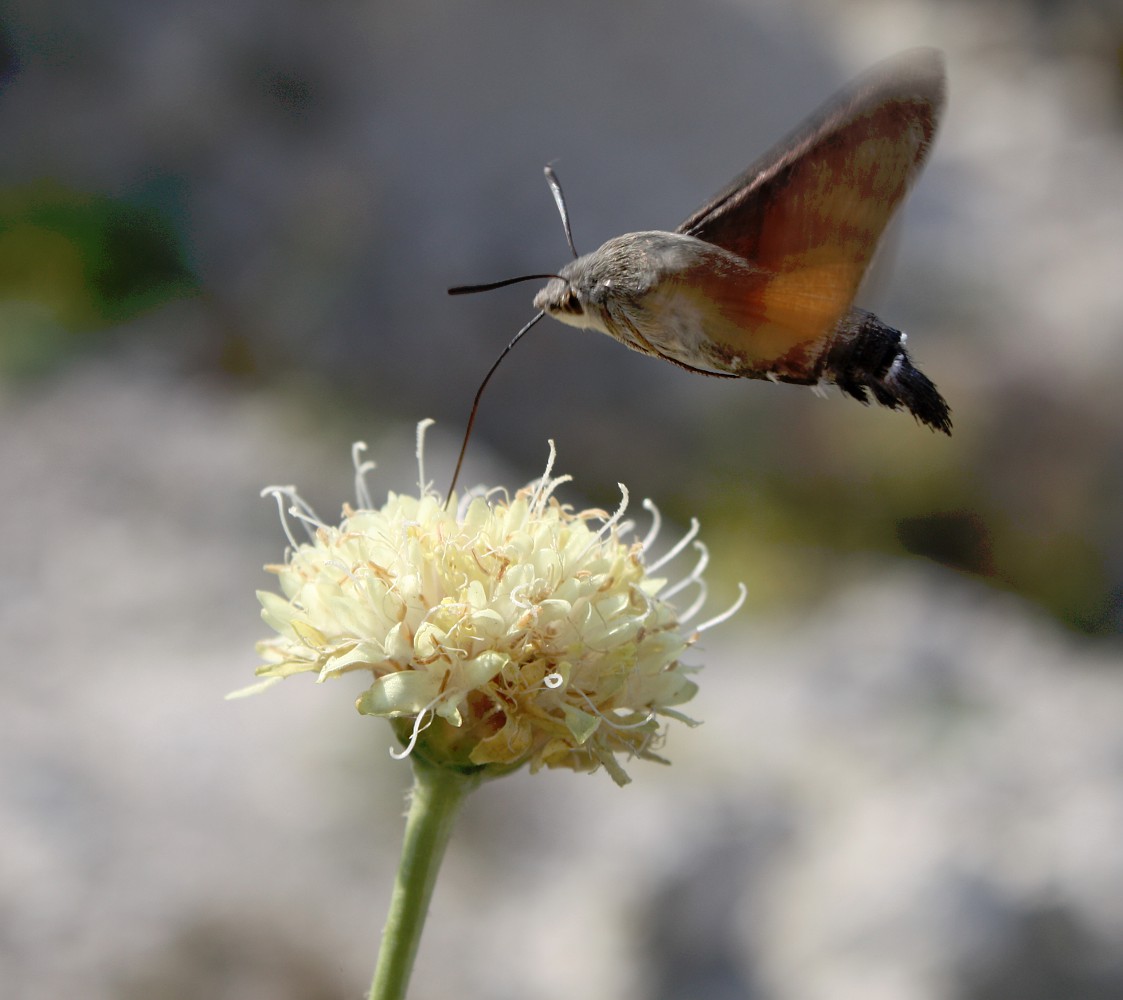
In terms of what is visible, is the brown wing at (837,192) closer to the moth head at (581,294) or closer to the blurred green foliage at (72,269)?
the moth head at (581,294)

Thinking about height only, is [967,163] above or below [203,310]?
above

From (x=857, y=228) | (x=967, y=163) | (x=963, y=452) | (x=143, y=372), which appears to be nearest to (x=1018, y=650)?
(x=963, y=452)

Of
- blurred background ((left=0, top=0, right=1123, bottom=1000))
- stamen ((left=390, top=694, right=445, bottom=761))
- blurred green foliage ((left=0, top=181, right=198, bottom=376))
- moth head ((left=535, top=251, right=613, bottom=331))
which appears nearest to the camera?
stamen ((left=390, top=694, right=445, bottom=761))

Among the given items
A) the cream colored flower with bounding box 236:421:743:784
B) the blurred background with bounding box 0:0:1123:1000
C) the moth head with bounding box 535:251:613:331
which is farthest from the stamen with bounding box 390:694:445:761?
the blurred background with bounding box 0:0:1123:1000

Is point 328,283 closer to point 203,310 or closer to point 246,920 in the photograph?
point 203,310

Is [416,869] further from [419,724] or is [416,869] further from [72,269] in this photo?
[72,269]

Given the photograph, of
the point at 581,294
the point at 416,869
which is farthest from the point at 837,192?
the point at 416,869

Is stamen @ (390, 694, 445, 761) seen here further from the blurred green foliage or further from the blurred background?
the blurred green foliage
